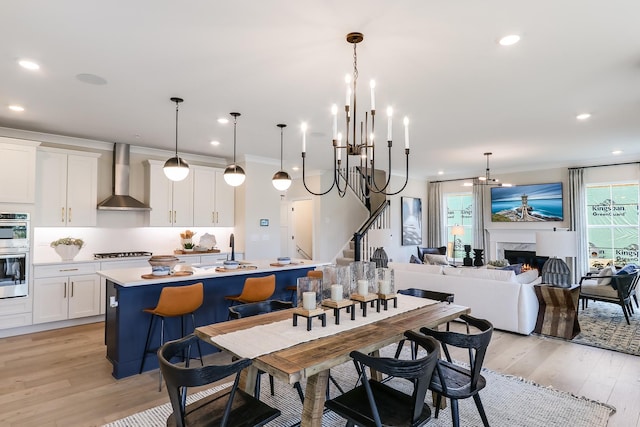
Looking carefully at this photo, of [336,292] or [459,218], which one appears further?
[459,218]

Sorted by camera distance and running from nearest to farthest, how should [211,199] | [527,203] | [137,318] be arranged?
[137,318] → [211,199] → [527,203]

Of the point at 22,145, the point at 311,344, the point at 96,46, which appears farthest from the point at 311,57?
the point at 22,145

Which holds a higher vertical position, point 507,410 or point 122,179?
point 122,179

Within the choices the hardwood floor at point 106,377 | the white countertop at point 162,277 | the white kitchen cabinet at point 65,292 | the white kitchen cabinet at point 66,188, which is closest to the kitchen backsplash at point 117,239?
the white kitchen cabinet at point 66,188

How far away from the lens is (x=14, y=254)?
15.0 feet

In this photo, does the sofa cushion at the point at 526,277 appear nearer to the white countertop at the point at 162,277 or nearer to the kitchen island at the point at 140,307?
the white countertop at the point at 162,277

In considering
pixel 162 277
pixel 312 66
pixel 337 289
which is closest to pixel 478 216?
pixel 312 66

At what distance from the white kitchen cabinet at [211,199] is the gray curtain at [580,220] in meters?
7.06

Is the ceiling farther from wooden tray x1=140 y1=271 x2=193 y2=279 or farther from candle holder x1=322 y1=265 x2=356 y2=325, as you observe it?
wooden tray x1=140 y1=271 x2=193 y2=279

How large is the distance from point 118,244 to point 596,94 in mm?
6780

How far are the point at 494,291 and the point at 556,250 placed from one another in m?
0.90

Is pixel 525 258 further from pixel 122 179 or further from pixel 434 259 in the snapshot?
pixel 122 179

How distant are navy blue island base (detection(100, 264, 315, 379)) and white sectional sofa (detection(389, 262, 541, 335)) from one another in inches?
114

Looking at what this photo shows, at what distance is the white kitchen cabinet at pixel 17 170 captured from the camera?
14.9 ft
